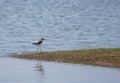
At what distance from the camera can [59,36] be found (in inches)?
1575

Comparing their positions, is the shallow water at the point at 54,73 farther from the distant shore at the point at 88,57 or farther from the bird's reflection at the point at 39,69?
the distant shore at the point at 88,57

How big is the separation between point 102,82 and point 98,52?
6067mm

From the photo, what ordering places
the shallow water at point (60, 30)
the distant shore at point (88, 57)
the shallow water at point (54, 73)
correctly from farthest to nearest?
the shallow water at point (60, 30), the distant shore at point (88, 57), the shallow water at point (54, 73)

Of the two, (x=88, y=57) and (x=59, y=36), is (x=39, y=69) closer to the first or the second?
(x=88, y=57)

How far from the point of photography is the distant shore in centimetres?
2245

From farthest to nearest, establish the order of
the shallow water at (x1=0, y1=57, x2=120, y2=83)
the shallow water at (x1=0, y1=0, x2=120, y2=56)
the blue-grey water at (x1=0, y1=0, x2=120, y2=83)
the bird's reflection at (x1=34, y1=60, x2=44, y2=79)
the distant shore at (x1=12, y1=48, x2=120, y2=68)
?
1. the shallow water at (x1=0, y1=0, x2=120, y2=56)
2. the distant shore at (x1=12, y1=48, x2=120, y2=68)
3. the bird's reflection at (x1=34, y1=60, x2=44, y2=79)
4. the blue-grey water at (x1=0, y1=0, x2=120, y2=83)
5. the shallow water at (x1=0, y1=57, x2=120, y2=83)

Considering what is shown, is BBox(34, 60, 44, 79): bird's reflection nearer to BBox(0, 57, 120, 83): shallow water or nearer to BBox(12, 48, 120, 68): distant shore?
BBox(0, 57, 120, 83): shallow water

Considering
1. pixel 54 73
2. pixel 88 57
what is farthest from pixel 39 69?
pixel 88 57

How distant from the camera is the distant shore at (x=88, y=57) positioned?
73.7 feet

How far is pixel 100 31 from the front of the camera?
4381 centimetres

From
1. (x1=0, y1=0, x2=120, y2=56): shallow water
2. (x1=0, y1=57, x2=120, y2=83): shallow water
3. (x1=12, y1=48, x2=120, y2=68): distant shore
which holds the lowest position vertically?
(x1=0, y1=57, x2=120, y2=83): shallow water

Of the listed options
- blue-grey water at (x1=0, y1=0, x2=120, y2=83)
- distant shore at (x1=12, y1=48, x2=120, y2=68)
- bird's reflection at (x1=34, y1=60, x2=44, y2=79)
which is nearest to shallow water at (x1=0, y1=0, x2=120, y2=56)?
blue-grey water at (x1=0, y1=0, x2=120, y2=83)

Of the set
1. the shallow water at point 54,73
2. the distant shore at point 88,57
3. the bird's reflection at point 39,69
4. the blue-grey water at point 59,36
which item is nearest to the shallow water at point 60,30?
the blue-grey water at point 59,36

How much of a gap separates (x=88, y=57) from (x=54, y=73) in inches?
131
